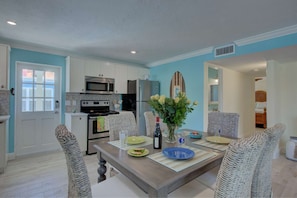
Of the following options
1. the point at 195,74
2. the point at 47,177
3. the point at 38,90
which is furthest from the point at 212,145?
the point at 38,90

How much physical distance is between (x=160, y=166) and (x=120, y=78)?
11.5 ft

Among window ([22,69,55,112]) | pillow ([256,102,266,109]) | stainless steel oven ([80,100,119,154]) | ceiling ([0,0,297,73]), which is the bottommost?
stainless steel oven ([80,100,119,154])

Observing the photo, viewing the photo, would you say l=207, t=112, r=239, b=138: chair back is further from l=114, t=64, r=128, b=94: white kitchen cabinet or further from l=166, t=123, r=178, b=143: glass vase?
l=114, t=64, r=128, b=94: white kitchen cabinet

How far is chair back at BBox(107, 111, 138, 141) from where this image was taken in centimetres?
206

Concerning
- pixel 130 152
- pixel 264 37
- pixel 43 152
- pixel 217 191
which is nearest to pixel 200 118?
pixel 264 37

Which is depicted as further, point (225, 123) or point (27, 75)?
point (27, 75)

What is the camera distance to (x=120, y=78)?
439cm

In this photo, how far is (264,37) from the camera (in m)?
2.79

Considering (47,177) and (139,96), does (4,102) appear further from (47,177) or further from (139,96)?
(139,96)

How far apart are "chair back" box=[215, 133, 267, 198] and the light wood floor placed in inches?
69.1

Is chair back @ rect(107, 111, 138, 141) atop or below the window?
below

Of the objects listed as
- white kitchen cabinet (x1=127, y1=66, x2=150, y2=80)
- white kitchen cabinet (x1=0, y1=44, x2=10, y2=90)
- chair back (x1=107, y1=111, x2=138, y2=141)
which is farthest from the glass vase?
white kitchen cabinet (x1=127, y1=66, x2=150, y2=80)

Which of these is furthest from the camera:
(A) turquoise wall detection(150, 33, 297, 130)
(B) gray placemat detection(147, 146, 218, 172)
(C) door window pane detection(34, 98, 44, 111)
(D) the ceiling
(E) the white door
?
(C) door window pane detection(34, 98, 44, 111)

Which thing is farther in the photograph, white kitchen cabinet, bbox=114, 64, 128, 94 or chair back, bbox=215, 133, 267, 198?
white kitchen cabinet, bbox=114, 64, 128, 94
